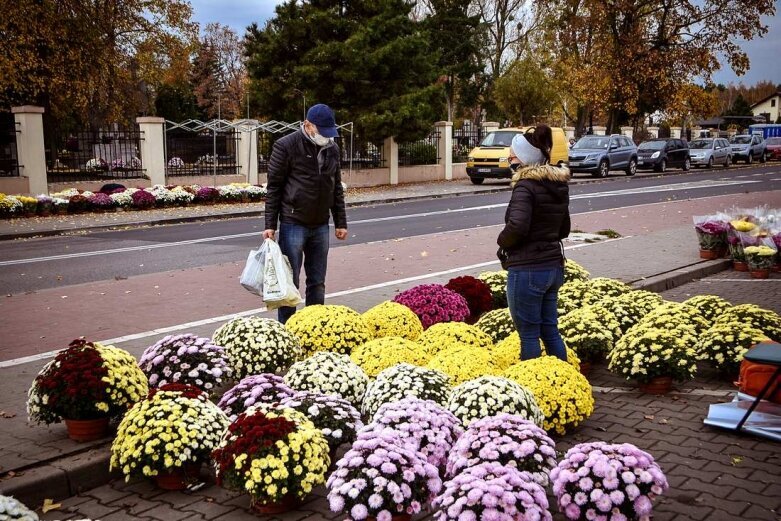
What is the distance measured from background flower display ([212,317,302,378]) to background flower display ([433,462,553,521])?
96.2 inches

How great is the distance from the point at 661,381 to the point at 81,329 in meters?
5.40

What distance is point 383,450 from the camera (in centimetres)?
364

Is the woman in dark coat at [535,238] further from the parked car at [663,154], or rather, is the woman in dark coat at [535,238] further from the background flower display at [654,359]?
the parked car at [663,154]

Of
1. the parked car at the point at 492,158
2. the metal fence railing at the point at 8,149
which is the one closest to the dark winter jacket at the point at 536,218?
the metal fence railing at the point at 8,149

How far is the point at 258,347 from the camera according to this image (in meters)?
5.61

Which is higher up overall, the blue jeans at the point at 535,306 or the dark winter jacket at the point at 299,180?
the dark winter jacket at the point at 299,180

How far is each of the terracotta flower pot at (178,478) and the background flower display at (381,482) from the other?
102 centimetres

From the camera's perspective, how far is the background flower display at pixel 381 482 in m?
3.44

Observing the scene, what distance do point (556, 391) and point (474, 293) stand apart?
291cm

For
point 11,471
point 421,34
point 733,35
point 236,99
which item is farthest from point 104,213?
point 236,99

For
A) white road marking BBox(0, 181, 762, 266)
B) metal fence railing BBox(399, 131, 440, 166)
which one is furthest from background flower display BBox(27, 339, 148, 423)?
metal fence railing BBox(399, 131, 440, 166)

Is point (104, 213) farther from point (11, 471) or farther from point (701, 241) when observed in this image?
point (11, 471)

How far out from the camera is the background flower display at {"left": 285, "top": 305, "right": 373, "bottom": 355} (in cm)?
618

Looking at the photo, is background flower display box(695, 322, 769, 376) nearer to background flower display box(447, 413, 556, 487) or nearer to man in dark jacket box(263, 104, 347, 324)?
background flower display box(447, 413, 556, 487)
